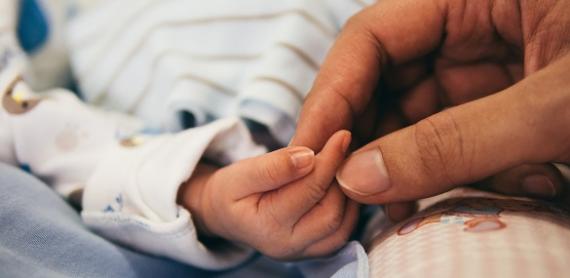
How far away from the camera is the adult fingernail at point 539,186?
517 mm

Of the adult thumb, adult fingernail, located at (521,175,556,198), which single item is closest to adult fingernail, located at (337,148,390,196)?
the adult thumb

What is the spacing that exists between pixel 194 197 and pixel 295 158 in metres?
0.17

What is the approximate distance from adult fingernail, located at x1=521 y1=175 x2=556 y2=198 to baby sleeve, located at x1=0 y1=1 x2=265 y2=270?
1.04 feet

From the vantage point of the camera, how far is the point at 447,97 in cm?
67

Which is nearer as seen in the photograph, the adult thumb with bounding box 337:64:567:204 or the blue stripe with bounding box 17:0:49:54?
the adult thumb with bounding box 337:64:567:204

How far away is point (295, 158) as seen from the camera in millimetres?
484

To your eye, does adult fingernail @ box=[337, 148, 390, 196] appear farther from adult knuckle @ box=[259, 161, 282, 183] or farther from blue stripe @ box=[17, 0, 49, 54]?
blue stripe @ box=[17, 0, 49, 54]

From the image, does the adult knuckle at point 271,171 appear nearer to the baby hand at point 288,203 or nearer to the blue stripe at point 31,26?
the baby hand at point 288,203

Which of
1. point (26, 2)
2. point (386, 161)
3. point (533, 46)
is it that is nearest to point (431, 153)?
point (386, 161)

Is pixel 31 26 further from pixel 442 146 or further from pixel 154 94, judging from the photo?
pixel 442 146

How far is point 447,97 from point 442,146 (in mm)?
250

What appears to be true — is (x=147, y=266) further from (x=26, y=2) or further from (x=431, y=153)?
(x=26, y=2)

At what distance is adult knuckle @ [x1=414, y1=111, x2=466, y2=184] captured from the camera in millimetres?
434

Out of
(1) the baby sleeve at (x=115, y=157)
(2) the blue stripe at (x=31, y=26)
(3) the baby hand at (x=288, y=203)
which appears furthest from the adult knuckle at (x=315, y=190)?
(2) the blue stripe at (x=31, y=26)
